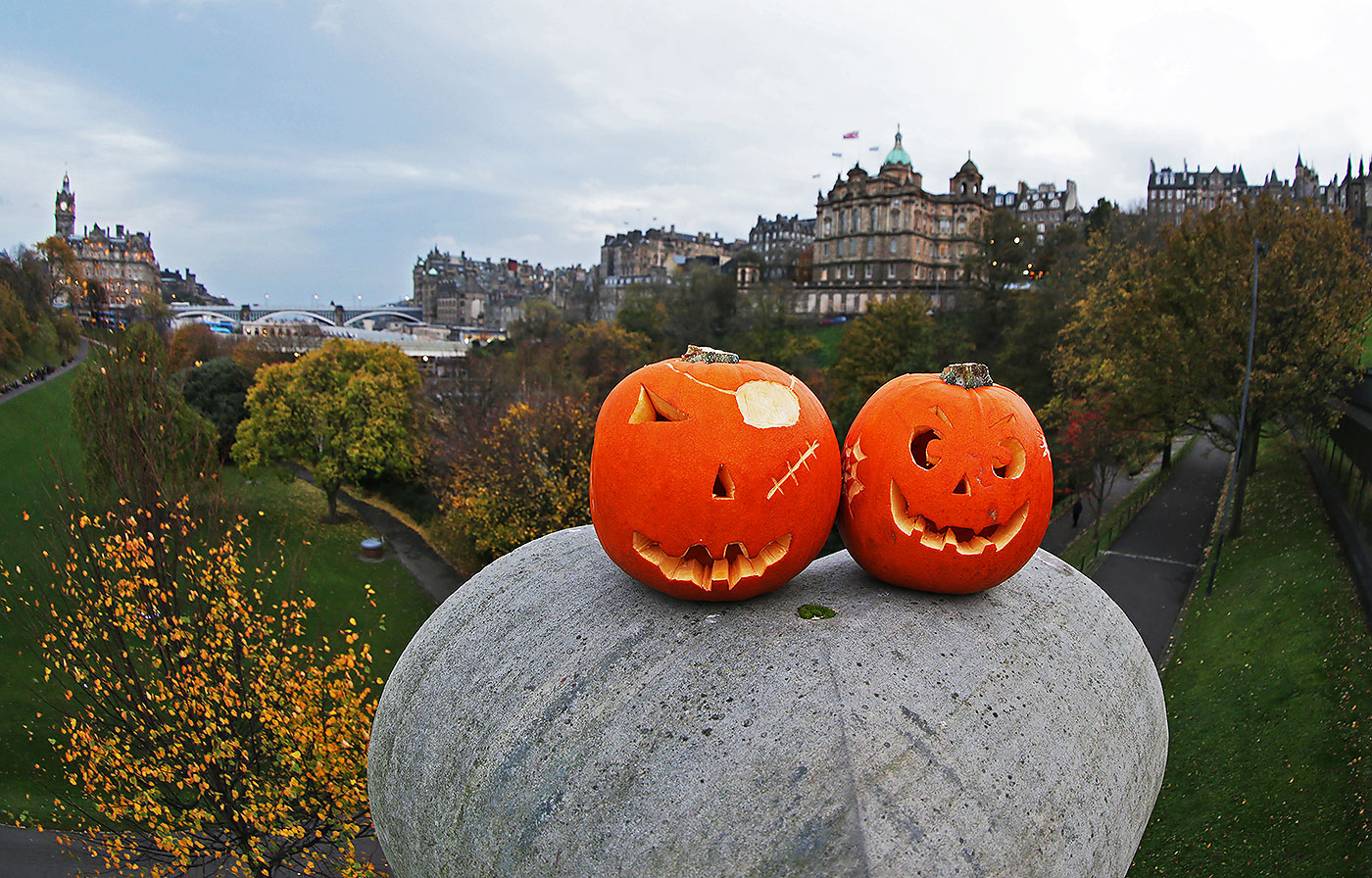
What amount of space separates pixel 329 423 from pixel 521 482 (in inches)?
551

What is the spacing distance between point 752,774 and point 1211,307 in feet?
83.9

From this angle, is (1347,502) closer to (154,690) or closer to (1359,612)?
(1359,612)

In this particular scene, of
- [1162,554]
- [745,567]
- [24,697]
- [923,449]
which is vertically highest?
[923,449]

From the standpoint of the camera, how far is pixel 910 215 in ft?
326

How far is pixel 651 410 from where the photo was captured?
22.1 ft

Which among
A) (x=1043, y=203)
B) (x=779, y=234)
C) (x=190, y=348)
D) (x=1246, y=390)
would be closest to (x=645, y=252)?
(x=779, y=234)

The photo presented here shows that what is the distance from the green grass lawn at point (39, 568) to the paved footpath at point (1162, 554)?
19.4m

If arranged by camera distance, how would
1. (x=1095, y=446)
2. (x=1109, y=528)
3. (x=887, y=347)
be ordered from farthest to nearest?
(x=887, y=347), (x=1095, y=446), (x=1109, y=528)

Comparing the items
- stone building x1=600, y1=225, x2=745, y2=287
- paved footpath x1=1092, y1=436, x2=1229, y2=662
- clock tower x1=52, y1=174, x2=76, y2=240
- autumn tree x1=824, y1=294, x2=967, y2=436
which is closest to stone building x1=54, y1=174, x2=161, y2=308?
clock tower x1=52, y1=174, x2=76, y2=240

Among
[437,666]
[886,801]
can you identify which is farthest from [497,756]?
[886,801]

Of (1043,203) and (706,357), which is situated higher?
(1043,203)

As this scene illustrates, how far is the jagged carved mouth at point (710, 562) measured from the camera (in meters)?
6.64

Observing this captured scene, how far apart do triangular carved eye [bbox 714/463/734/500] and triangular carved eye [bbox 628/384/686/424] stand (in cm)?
57

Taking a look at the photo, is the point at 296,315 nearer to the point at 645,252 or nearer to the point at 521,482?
the point at 645,252
